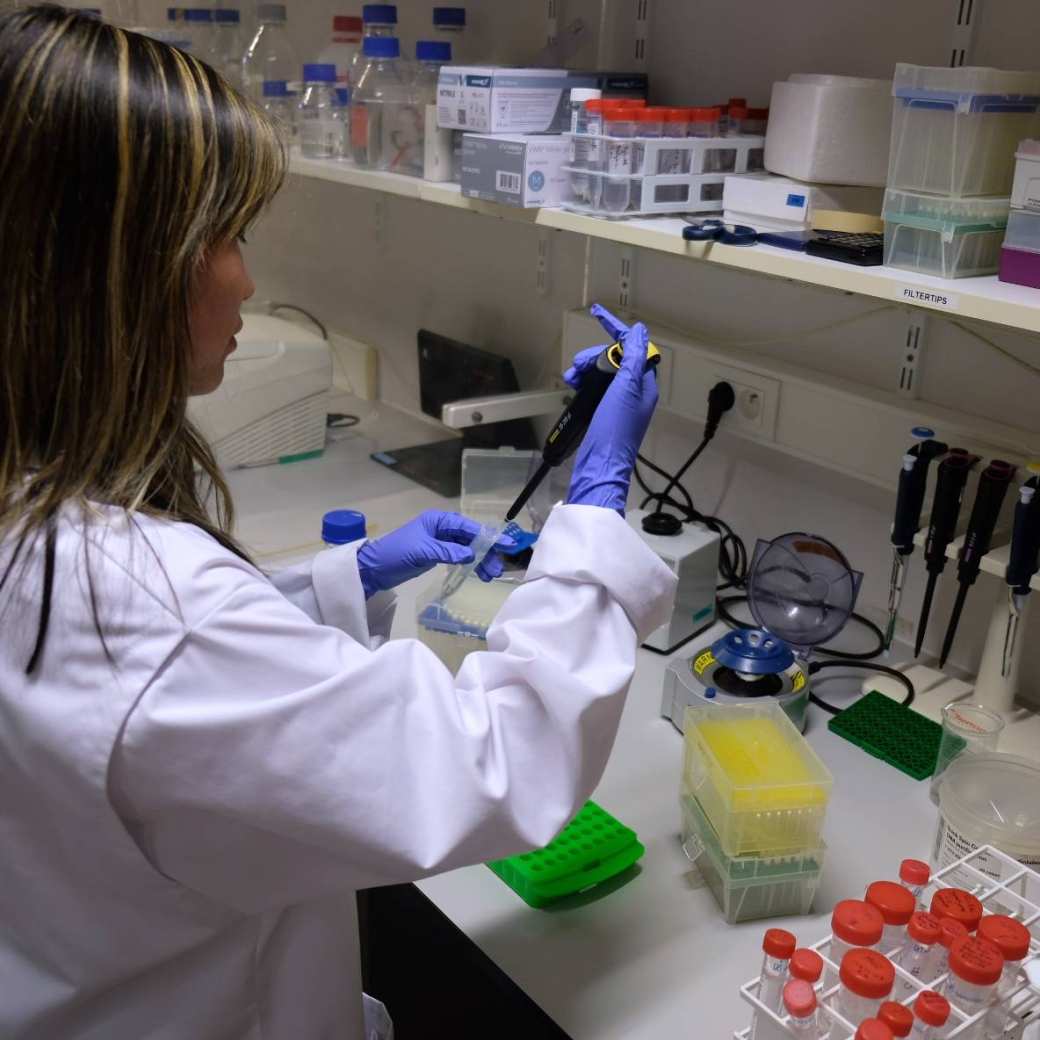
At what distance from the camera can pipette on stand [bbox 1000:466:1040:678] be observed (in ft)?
3.82

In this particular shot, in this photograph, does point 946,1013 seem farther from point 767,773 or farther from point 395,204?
point 395,204

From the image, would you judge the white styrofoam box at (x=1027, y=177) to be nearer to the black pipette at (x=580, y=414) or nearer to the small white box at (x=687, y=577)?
the black pipette at (x=580, y=414)

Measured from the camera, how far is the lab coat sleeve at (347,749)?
2.23 ft

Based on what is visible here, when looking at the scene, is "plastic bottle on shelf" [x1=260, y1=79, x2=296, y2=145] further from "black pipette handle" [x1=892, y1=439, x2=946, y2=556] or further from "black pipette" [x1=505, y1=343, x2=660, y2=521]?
"black pipette handle" [x1=892, y1=439, x2=946, y2=556]

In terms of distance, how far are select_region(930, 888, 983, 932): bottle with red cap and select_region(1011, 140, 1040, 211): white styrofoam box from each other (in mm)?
615

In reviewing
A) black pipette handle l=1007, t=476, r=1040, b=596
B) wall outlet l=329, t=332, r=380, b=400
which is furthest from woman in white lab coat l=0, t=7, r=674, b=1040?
wall outlet l=329, t=332, r=380, b=400

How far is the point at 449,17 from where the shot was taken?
178 cm

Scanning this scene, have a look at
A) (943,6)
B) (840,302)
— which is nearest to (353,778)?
(840,302)

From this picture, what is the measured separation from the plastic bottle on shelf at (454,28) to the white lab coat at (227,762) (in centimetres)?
125

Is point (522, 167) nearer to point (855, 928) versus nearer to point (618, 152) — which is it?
point (618, 152)

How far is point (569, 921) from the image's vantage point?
1.02 meters

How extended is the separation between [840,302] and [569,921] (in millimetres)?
900

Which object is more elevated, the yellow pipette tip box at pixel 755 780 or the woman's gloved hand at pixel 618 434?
the woman's gloved hand at pixel 618 434

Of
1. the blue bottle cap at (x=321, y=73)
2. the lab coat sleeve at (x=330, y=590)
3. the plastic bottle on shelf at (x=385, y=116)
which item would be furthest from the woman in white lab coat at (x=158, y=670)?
the blue bottle cap at (x=321, y=73)
